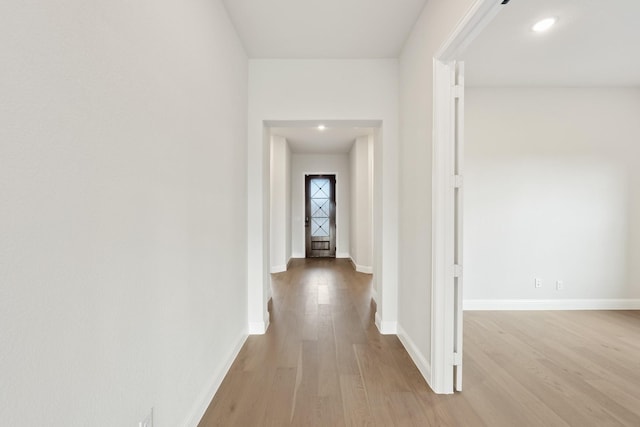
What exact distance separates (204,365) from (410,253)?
1817 mm

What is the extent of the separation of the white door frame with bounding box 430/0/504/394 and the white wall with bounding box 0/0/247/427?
5.06ft

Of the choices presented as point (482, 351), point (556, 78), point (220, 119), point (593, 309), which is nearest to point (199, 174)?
point (220, 119)

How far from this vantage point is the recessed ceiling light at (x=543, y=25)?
252cm

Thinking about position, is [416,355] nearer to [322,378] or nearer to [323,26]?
[322,378]

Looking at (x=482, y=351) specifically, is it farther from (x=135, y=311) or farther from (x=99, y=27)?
(x=99, y=27)

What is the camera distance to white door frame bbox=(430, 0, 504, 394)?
6.86ft

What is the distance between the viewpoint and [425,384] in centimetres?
219

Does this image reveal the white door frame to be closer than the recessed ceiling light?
Yes

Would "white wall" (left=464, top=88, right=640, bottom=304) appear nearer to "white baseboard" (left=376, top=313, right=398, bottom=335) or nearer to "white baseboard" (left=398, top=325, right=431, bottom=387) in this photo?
"white baseboard" (left=376, top=313, right=398, bottom=335)

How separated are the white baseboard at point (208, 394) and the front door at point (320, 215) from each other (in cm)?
556

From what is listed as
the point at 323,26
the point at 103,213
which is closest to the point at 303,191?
the point at 323,26

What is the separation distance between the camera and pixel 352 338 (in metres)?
2.98

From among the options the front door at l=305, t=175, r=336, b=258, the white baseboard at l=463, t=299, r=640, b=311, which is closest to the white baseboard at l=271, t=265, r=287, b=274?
the front door at l=305, t=175, r=336, b=258

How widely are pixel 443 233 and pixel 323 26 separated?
197cm
